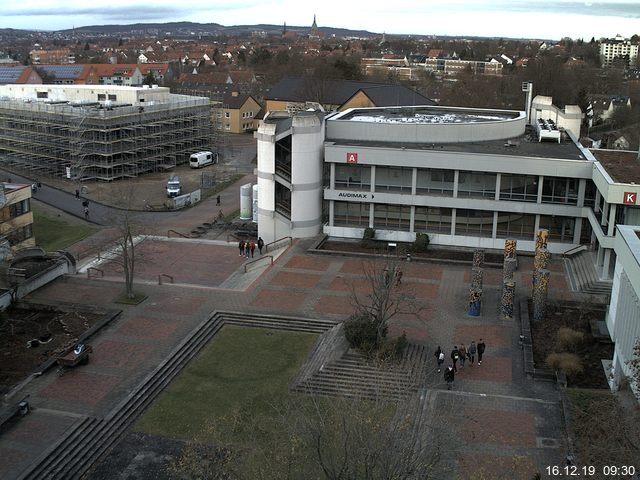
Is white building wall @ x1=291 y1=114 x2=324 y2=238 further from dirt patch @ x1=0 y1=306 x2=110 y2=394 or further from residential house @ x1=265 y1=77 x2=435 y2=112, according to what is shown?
residential house @ x1=265 y1=77 x2=435 y2=112

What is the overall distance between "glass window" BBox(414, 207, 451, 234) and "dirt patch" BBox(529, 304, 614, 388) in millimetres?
10478

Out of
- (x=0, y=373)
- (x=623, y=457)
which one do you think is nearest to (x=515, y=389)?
(x=623, y=457)

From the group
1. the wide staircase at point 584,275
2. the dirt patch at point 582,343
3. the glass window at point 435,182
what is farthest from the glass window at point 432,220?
the dirt patch at point 582,343

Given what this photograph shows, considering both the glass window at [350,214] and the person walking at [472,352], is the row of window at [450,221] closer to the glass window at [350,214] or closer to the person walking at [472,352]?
the glass window at [350,214]

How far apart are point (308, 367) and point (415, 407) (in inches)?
189

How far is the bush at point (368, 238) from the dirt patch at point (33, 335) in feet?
53.0

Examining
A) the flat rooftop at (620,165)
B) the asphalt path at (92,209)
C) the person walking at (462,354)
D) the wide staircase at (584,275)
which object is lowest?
the asphalt path at (92,209)

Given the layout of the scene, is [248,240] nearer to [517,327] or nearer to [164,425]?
[517,327]

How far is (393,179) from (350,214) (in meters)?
3.34

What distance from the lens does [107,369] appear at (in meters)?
26.4

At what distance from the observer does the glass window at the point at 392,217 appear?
42312mm

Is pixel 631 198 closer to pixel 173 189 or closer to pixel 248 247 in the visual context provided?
pixel 248 247

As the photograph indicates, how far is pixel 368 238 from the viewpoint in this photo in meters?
41.9

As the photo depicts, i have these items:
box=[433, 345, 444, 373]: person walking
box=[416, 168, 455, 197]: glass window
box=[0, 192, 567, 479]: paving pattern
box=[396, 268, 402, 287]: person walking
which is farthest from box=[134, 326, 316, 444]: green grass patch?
box=[416, 168, 455, 197]: glass window
